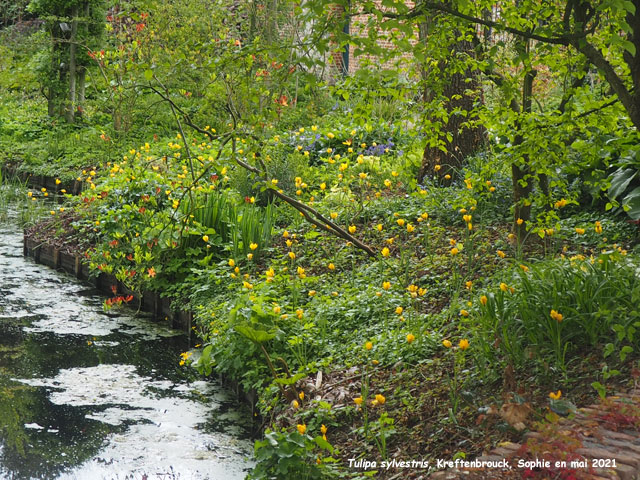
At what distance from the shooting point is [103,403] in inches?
189

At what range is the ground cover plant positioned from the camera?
3.41m

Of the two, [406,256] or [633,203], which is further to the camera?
[406,256]

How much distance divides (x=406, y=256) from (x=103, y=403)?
2.44 metres

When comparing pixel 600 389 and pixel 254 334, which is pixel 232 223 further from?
pixel 600 389

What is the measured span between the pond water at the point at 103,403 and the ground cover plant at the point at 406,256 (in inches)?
10.7

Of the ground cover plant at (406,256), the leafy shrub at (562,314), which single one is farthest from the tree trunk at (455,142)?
the leafy shrub at (562,314)

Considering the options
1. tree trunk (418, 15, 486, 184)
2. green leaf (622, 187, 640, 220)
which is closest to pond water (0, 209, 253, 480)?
green leaf (622, 187, 640, 220)

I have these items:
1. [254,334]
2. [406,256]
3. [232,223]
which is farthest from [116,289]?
[406,256]

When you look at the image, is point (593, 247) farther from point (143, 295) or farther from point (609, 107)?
point (143, 295)

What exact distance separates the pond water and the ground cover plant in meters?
0.27

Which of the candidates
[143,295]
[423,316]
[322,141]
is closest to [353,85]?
[423,316]

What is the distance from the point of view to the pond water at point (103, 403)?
13.3 feet

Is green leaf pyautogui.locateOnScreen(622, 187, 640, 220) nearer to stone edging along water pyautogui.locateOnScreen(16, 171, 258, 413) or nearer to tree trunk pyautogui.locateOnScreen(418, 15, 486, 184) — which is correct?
tree trunk pyautogui.locateOnScreen(418, 15, 486, 184)

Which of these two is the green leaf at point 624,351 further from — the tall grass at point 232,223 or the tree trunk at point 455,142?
the tree trunk at point 455,142
